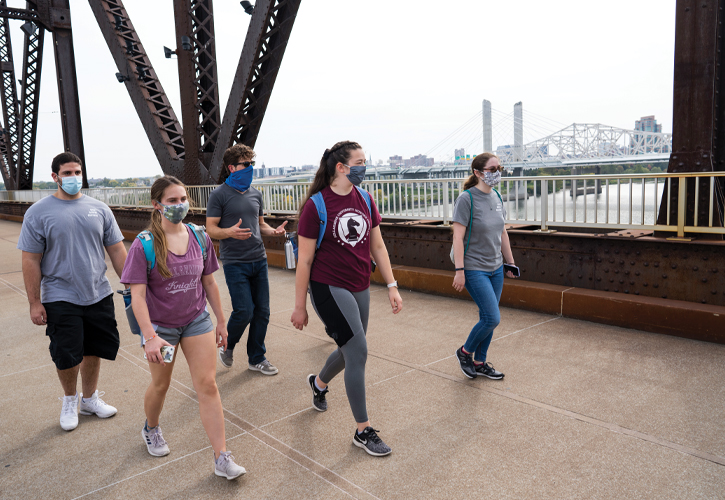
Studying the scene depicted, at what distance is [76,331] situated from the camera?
366 centimetres

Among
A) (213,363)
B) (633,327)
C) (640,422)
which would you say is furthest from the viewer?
(633,327)

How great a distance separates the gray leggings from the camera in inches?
125

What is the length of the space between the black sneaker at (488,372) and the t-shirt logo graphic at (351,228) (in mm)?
1809

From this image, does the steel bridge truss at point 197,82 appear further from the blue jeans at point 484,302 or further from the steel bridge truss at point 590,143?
the steel bridge truss at point 590,143

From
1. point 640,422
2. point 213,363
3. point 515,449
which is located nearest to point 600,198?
point 640,422

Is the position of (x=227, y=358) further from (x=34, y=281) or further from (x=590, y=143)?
(x=590, y=143)

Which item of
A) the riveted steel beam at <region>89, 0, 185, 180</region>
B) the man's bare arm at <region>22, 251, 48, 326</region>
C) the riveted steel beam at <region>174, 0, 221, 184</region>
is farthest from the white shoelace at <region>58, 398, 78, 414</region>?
the riveted steel beam at <region>89, 0, 185, 180</region>

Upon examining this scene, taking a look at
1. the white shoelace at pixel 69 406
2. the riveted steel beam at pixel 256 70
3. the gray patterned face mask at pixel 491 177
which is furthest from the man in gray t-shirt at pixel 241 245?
the riveted steel beam at pixel 256 70

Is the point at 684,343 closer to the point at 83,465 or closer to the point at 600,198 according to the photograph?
the point at 600,198

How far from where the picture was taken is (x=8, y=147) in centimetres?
3303

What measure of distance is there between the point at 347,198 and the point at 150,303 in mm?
1280

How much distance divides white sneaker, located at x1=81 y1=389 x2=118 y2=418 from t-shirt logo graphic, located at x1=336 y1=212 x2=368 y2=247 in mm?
2263

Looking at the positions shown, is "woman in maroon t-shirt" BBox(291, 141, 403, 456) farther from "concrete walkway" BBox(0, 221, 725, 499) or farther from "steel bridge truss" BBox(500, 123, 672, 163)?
"steel bridge truss" BBox(500, 123, 672, 163)

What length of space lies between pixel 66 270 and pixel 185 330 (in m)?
1.21
